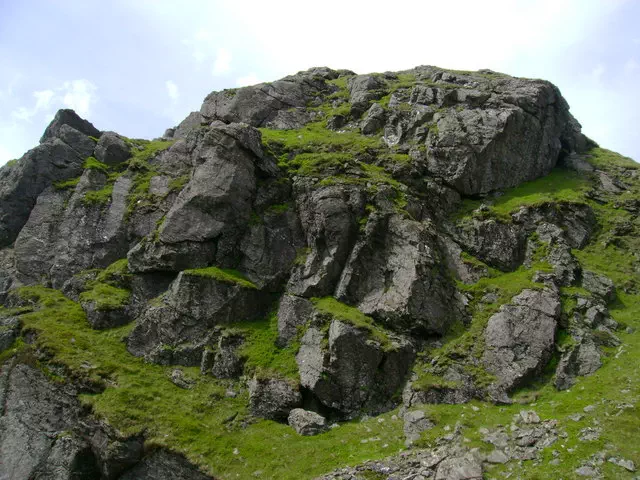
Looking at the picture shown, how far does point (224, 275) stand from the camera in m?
26.6

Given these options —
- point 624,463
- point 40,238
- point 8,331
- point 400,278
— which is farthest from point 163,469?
point 40,238

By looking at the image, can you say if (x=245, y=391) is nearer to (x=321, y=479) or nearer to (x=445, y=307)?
(x=321, y=479)

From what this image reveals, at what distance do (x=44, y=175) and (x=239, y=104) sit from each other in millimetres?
19792

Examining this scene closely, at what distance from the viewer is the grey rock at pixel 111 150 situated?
3956 cm

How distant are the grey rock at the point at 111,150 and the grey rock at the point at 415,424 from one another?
3335 centimetres

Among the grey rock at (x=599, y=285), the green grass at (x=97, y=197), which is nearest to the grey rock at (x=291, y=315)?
the grey rock at (x=599, y=285)

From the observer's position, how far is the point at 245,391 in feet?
74.2

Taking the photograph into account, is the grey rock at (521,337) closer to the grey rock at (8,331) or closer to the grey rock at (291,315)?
the grey rock at (291,315)

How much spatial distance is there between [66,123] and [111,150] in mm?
7847

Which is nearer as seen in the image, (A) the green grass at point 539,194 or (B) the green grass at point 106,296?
(B) the green grass at point 106,296

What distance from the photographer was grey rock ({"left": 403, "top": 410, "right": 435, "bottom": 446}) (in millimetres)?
18578

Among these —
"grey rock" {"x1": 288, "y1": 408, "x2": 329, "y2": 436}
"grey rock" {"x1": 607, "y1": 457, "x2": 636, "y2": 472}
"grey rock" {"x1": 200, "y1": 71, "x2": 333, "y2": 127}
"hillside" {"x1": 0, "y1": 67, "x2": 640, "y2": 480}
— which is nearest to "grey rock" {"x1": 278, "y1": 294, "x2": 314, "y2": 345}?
"hillside" {"x1": 0, "y1": 67, "x2": 640, "y2": 480}

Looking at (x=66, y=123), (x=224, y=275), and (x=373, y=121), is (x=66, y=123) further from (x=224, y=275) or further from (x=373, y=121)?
(x=373, y=121)

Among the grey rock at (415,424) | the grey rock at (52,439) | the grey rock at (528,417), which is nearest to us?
the grey rock at (528,417)
